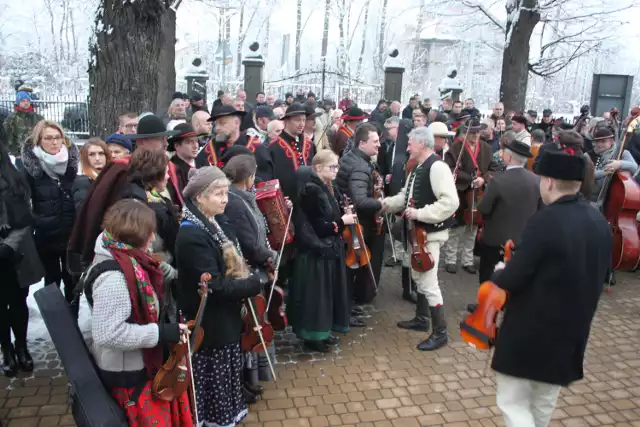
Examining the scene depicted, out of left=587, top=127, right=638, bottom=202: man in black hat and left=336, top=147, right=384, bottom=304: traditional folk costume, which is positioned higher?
left=587, top=127, right=638, bottom=202: man in black hat

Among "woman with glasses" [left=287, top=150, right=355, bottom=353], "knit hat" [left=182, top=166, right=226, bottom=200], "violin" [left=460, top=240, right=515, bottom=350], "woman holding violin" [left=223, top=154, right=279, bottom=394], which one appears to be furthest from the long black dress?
"violin" [left=460, top=240, right=515, bottom=350]

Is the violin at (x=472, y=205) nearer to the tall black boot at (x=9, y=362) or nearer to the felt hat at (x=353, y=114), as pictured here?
the felt hat at (x=353, y=114)

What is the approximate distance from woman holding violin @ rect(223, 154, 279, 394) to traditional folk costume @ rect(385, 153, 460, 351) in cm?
167

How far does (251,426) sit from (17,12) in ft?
136

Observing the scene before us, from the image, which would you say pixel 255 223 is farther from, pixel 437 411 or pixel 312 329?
pixel 437 411

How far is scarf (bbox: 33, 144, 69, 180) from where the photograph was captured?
4.48 m

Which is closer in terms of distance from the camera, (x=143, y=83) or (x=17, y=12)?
(x=143, y=83)

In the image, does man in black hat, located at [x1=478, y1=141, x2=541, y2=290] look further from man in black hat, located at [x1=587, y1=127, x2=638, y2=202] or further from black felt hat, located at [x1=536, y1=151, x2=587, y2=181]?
black felt hat, located at [x1=536, y1=151, x2=587, y2=181]

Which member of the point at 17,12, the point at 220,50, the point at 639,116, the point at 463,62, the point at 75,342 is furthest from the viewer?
the point at 463,62

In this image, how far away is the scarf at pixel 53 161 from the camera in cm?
448

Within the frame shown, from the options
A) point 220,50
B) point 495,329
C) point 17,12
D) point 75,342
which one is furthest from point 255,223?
point 17,12

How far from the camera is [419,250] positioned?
5.14 m

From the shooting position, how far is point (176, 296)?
3.69 meters

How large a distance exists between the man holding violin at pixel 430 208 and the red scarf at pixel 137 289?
2.83m
